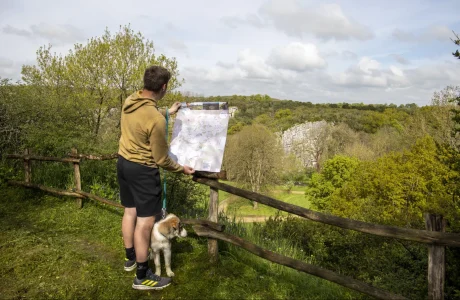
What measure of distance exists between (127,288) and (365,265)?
1107 cm

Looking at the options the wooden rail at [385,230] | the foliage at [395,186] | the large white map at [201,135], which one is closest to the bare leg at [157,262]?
the large white map at [201,135]

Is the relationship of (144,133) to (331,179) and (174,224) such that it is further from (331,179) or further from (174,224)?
(331,179)

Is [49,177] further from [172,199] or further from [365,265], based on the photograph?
[365,265]

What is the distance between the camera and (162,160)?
3.32 metres

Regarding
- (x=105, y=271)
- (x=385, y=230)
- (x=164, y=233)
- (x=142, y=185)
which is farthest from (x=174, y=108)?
(x=385, y=230)

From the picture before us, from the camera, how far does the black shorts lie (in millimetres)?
3346

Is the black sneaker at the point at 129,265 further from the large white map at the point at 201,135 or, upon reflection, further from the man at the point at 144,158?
the large white map at the point at 201,135

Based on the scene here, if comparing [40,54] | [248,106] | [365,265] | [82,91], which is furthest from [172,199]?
[248,106]

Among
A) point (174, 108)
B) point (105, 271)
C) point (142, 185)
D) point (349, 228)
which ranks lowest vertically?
point (105, 271)

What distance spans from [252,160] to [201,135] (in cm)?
3824

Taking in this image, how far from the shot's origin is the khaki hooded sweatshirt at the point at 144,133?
323 centimetres

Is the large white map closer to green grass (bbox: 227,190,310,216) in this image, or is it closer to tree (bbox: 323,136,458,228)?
tree (bbox: 323,136,458,228)

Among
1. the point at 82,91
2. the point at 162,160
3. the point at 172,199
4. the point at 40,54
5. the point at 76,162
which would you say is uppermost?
the point at 40,54

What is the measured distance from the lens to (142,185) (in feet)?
A: 11.0
